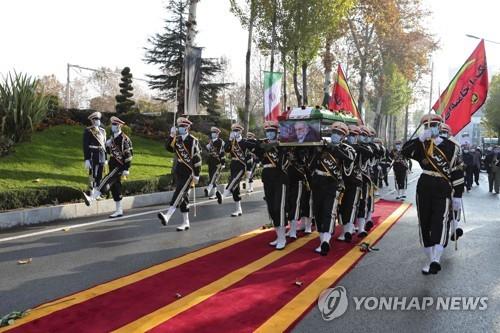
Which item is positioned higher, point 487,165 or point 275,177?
point 275,177

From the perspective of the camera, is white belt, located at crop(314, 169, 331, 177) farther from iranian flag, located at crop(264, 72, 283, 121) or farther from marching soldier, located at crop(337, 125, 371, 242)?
iranian flag, located at crop(264, 72, 283, 121)

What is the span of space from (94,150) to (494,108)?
56077 mm

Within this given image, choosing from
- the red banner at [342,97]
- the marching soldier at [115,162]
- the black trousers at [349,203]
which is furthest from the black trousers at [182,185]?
the red banner at [342,97]

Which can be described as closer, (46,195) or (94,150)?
(46,195)

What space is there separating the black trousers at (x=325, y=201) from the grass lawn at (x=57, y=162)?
6764 millimetres

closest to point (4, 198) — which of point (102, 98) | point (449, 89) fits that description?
point (449, 89)

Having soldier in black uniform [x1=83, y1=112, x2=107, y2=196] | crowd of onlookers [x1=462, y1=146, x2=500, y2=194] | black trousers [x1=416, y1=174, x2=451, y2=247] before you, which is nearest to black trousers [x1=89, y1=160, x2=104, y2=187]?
soldier in black uniform [x1=83, y1=112, x2=107, y2=196]

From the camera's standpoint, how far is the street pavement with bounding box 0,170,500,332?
4656 mm

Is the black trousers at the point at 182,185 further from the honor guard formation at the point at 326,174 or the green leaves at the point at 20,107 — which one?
the green leaves at the point at 20,107

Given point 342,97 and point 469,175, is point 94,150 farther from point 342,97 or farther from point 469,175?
point 469,175

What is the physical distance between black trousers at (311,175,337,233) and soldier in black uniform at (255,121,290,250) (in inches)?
20.1

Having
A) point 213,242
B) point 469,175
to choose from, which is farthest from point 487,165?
point 213,242

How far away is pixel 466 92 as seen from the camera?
1023cm

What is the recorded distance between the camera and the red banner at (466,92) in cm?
1010
